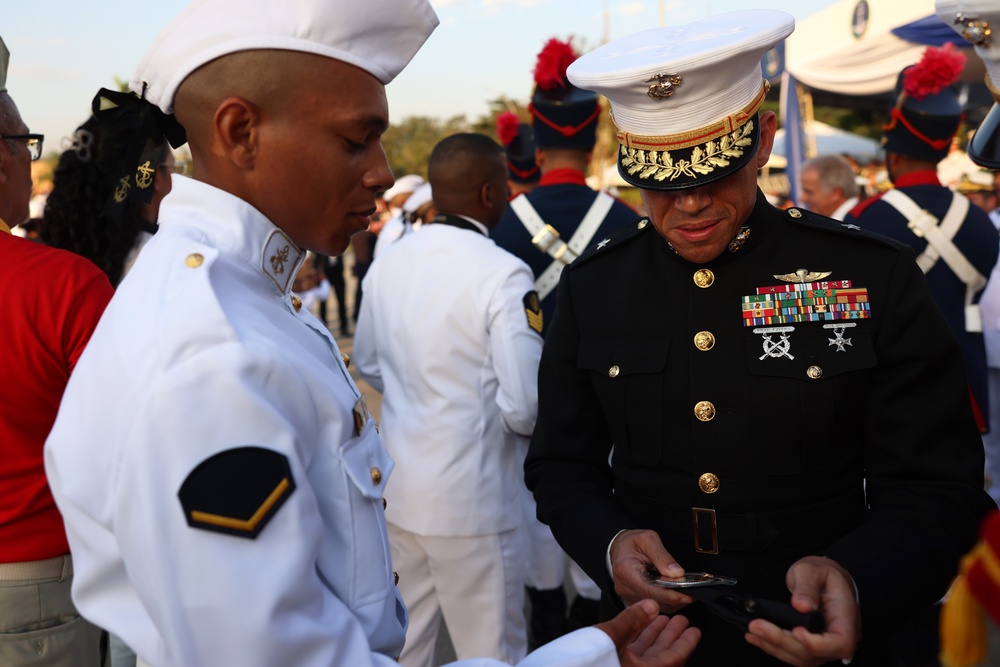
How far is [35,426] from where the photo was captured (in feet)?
6.91

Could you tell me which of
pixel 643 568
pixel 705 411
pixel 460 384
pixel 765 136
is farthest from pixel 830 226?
pixel 460 384

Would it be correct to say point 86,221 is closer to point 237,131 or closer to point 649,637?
point 237,131

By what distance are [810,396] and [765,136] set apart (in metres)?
0.61

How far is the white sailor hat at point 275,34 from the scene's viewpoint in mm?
1318

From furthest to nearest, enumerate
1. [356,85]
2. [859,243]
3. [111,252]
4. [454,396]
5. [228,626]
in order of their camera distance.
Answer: [454,396]
[111,252]
[859,243]
[356,85]
[228,626]

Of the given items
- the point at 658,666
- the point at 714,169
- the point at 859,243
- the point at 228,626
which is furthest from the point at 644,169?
the point at 228,626

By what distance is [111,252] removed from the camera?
312 cm

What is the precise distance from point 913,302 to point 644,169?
634 millimetres

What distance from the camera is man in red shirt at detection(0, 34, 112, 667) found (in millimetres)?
2039

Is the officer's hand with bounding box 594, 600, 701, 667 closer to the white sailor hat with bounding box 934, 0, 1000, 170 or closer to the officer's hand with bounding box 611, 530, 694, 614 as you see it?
the officer's hand with bounding box 611, 530, 694, 614

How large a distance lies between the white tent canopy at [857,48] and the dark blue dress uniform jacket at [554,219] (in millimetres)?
9408

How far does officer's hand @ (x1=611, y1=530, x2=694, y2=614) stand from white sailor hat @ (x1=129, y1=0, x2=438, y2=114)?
108 cm

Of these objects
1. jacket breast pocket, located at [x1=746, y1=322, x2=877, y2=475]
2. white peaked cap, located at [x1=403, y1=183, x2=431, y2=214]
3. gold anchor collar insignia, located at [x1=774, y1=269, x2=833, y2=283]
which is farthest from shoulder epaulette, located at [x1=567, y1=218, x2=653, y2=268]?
white peaked cap, located at [x1=403, y1=183, x2=431, y2=214]

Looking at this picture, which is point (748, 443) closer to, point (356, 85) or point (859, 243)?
point (859, 243)
